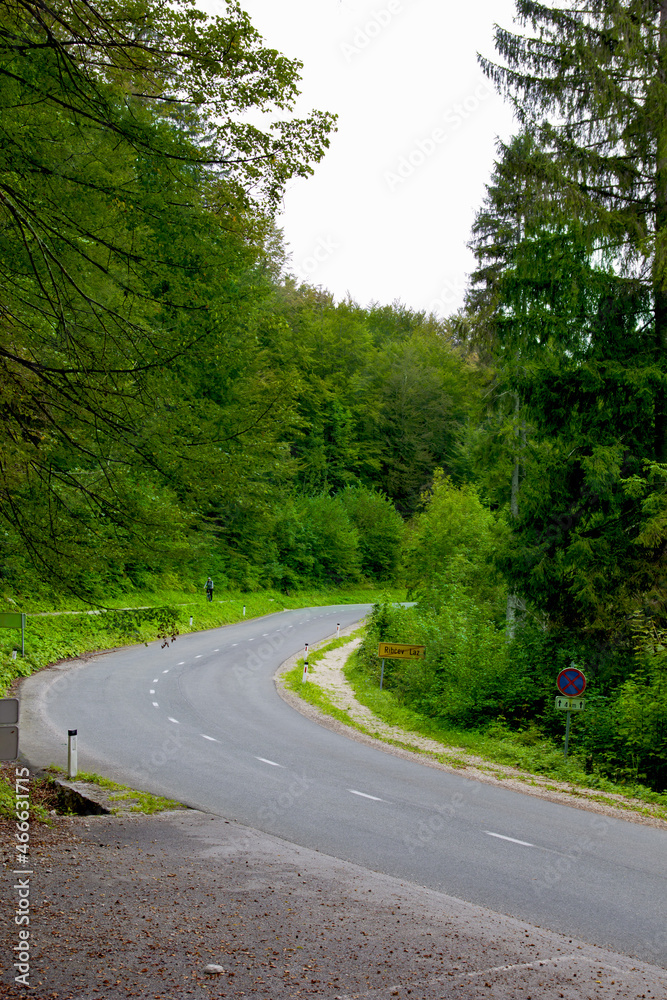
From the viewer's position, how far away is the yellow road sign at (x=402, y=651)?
788 inches

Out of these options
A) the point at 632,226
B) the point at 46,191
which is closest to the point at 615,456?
the point at 632,226

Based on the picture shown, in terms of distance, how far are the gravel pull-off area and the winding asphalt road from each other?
861 mm

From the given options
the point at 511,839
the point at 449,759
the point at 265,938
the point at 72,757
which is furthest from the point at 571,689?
the point at 265,938

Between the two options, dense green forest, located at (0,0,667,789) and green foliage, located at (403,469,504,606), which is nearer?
dense green forest, located at (0,0,667,789)

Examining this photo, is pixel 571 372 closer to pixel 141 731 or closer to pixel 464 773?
pixel 464 773

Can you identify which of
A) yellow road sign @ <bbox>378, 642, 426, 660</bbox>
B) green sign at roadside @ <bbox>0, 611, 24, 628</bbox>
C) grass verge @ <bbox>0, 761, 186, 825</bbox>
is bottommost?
grass verge @ <bbox>0, 761, 186, 825</bbox>

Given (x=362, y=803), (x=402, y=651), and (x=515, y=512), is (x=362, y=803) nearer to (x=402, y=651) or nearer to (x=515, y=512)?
(x=402, y=651)

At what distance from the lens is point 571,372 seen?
605 inches

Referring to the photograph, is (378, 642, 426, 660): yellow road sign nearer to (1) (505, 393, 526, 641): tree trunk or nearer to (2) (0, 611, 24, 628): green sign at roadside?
(1) (505, 393, 526, 641): tree trunk

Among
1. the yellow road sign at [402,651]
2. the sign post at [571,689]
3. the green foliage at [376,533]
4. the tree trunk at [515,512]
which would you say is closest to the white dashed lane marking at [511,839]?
the sign post at [571,689]

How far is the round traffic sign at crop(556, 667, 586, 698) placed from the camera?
1390cm

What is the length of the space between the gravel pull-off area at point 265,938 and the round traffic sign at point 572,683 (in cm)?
728

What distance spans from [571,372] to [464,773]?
8.14 metres

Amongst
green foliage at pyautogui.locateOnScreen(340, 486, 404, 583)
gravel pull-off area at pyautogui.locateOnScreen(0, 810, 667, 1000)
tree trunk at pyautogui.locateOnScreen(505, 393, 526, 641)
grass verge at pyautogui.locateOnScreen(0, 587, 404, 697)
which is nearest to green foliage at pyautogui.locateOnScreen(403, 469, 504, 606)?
tree trunk at pyautogui.locateOnScreen(505, 393, 526, 641)
